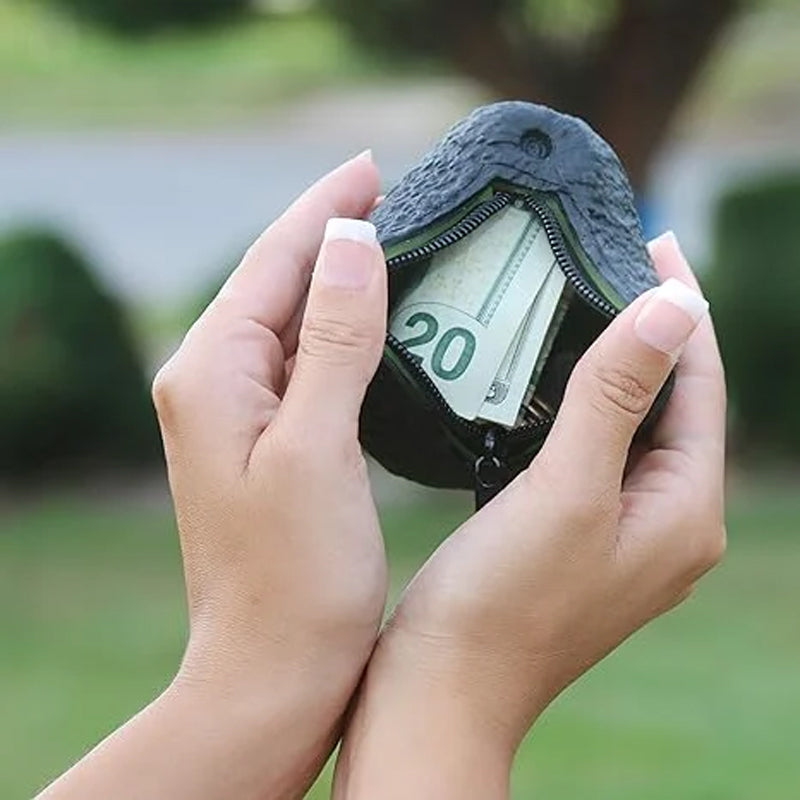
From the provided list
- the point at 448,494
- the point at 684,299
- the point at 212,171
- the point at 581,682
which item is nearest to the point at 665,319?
the point at 684,299

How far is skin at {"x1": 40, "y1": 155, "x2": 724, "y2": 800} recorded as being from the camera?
1.25 metres

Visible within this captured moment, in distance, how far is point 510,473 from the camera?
136 centimetres

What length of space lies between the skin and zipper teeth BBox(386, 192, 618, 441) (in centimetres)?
7

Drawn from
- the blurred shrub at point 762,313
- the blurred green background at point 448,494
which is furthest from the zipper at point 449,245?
the blurred shrub at point 762,313

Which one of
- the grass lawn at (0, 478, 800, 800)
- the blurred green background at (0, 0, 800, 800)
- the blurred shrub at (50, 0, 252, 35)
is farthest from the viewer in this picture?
the blurred shrub at (50, 0, 252, 35)

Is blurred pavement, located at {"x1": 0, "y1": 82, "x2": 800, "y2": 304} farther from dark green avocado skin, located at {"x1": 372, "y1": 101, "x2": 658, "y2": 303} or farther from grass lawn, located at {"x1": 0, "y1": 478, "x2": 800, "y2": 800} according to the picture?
dark green avocado skin, located at {"x1": 372, "y1": 101, "x2": 658, "y2": 303}

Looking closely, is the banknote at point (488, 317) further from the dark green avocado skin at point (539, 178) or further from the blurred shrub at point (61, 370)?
the blurred shrub at point (61, 370)

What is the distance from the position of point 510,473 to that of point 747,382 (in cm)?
471

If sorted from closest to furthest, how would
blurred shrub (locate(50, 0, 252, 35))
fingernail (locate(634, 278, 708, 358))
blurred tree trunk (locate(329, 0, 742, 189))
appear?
fingernail (locate(634, 278, 708, 358))
blurred shrub (locate(50, 0, 252, 35))
blurred tree trunk (locate(329, 0, 742, 189))

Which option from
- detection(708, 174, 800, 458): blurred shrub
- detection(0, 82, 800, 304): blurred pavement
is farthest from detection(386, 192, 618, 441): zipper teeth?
detection(0, 82, 800, 304): blurred pavement

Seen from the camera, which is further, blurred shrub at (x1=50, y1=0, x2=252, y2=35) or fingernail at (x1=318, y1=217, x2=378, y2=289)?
blurred shrub at (x1=50, y1=0, x2=252, y2=35)

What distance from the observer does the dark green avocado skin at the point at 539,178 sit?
1.34 metres

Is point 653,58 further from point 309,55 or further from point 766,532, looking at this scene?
point 309,55

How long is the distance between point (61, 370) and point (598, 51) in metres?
1.94
